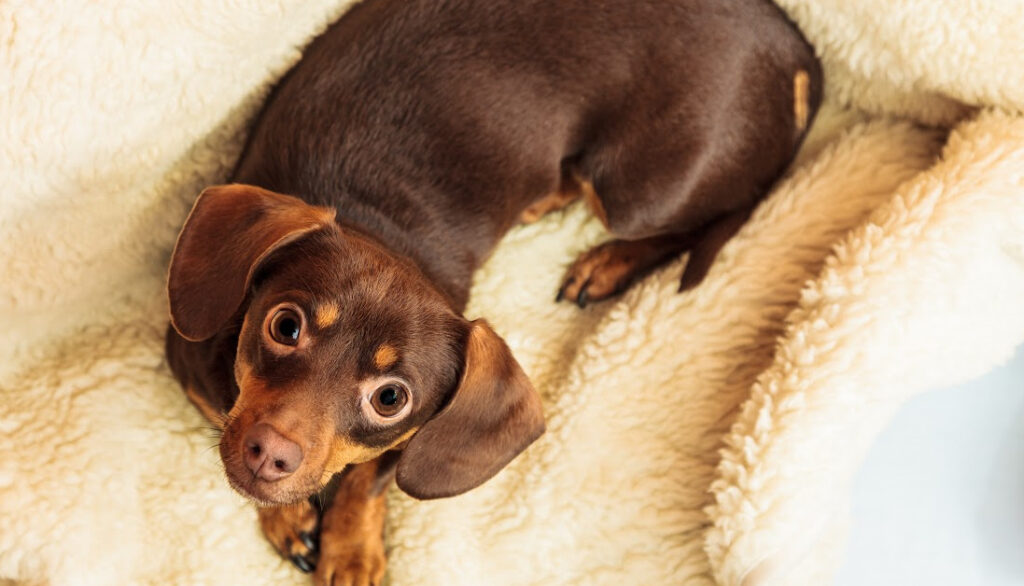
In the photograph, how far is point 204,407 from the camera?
2.10 metres

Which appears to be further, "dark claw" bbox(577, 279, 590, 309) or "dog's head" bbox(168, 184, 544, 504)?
"dark claw" bbox(577, 279, 590, 309)

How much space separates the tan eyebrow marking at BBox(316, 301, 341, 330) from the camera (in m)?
1.66

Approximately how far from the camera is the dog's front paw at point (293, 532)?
2.17 metres

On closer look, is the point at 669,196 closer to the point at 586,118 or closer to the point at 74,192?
the point at 586,118

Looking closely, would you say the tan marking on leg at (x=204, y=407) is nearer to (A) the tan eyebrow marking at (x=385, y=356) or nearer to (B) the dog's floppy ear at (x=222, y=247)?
(B) the dog's floppy ear at (x=222, y=247)

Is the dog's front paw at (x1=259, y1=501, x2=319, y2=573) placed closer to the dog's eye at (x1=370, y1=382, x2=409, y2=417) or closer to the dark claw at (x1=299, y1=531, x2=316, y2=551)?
the dark claw at (x1=299, y1=531, x2=316, y2=551)

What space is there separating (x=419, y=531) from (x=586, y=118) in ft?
3.35

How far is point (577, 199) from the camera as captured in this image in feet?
8.54

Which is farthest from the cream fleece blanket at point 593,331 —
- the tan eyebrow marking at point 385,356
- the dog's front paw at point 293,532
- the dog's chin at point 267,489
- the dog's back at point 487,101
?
the tan eyebrow marking at point 385,356

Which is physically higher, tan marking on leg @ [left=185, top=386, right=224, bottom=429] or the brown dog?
the brown dog

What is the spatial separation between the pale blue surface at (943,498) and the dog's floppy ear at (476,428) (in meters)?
0.91

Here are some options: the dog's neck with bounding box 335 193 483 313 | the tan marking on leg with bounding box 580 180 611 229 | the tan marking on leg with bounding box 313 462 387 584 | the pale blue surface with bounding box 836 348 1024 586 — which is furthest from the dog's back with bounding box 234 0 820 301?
the pale blue surface with bounding box 836 348 1024 586

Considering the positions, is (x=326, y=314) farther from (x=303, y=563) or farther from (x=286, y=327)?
(x=303, y=563)

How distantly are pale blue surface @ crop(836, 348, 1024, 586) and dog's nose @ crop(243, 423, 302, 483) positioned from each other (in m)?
1.34
